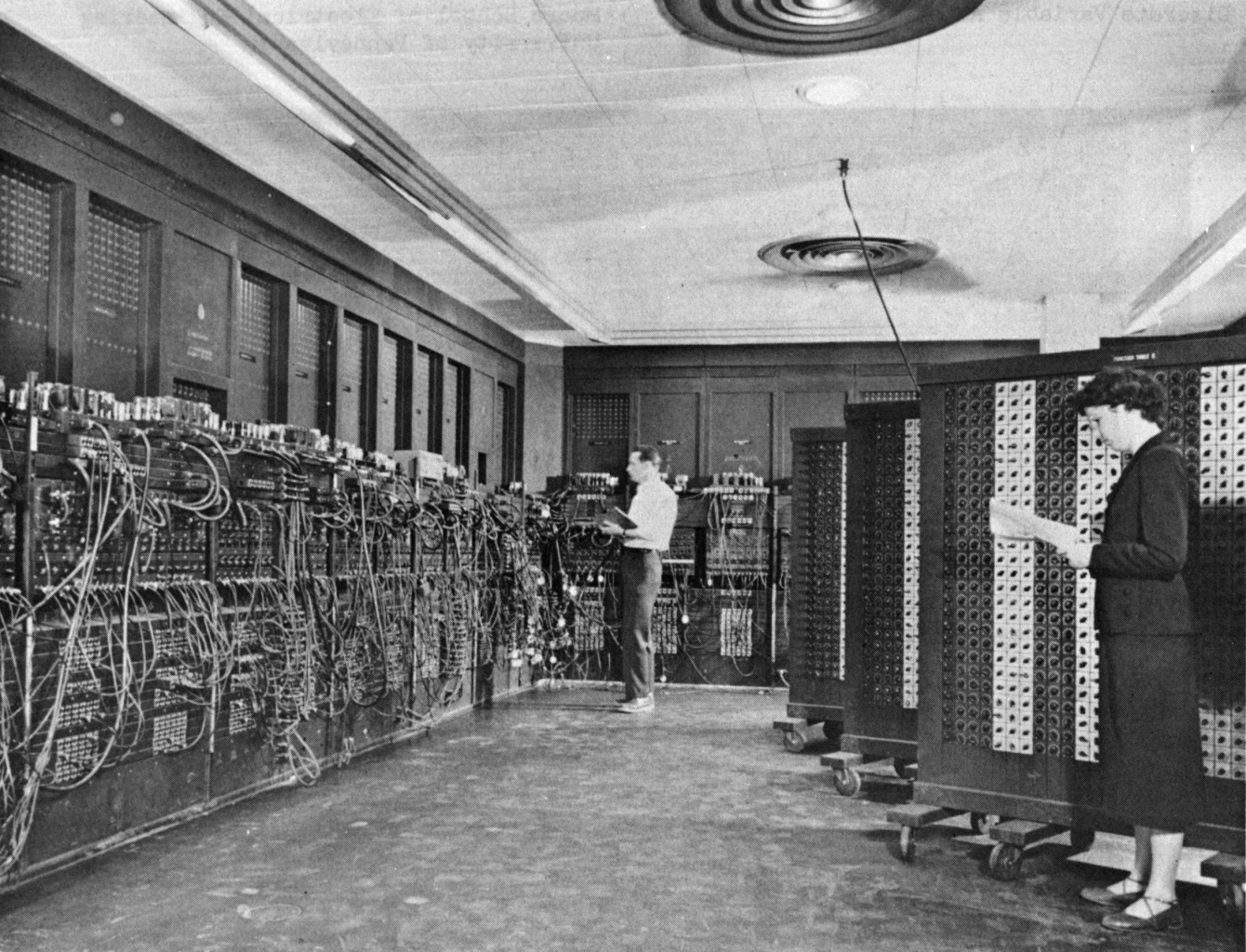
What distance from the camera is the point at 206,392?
548 cm

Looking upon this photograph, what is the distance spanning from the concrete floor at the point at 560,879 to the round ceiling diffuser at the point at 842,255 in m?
3.45

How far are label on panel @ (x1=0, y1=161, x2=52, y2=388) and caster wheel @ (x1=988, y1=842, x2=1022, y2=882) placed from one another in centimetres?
392

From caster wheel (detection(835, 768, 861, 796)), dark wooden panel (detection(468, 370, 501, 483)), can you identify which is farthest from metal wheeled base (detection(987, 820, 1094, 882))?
dark wooden panel (detection(468, 370, 501, 483))

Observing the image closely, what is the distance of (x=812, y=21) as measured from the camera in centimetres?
405

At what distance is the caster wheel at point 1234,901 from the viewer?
333 centimetres

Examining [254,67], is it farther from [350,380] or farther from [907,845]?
[907,845]

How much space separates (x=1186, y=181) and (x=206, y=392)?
16.8 feet

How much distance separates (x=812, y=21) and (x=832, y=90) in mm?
697

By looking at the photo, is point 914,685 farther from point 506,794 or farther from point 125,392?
point 125,392

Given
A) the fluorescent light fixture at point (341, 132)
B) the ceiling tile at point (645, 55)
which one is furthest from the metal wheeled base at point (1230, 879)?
the fluorescent light fixture at point (341, 132)

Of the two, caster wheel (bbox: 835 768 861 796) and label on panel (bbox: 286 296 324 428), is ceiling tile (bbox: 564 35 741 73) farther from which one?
caster wheel (bbox: 835 768 861 796)

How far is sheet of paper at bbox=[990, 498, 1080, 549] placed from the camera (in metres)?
3.41

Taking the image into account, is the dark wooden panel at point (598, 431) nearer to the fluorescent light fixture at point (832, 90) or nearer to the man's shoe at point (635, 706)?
the man's shoe at point (635, 706)

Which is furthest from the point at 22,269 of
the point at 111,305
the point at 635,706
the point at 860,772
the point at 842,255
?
the point at 842,255
